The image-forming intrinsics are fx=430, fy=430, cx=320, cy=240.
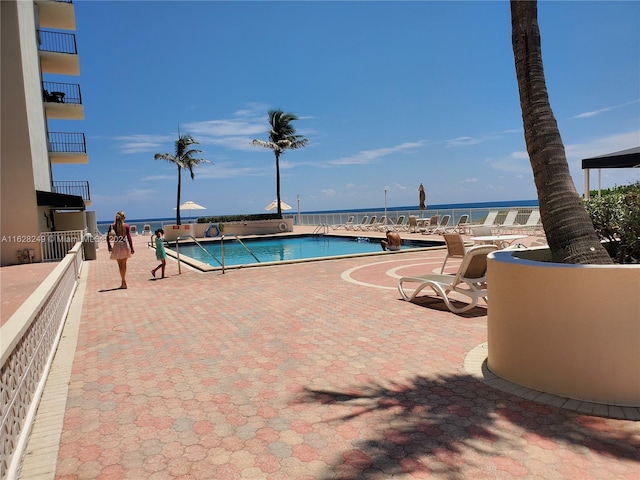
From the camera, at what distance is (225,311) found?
6738 millimetres


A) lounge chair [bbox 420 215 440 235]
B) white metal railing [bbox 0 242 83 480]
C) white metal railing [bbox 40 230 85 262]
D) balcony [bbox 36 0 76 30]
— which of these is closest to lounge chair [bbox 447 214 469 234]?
lounge chair [bbox 420 215 440 235]

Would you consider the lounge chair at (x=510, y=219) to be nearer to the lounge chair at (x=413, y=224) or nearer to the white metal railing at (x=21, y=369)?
the lounge chair at (x=413, y=224)

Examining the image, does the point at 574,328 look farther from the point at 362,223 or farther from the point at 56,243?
the point at 362,223

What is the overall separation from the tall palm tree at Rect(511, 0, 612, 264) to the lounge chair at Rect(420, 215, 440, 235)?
60.1 feet

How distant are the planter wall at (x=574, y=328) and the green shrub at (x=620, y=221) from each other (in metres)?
1.09

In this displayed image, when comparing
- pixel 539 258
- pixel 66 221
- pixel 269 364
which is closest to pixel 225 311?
pixel 269 364

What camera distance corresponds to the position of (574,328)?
3.11 meters

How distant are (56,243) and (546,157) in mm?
16935

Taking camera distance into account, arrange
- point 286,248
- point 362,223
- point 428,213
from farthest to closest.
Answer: point 362,223, point 428,213, point 286,248

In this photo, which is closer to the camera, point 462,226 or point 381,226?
point 462,226

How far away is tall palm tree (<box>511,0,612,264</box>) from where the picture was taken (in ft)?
11.5

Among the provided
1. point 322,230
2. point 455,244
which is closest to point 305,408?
point 455,244

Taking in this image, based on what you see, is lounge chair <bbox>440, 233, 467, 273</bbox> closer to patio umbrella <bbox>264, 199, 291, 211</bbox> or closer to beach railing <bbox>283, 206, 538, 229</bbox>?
beach railing <bbox>283, 206, 538, 229</bbox>

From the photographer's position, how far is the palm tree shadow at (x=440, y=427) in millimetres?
2518
